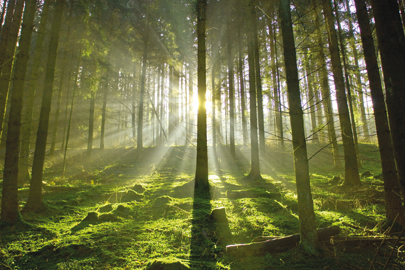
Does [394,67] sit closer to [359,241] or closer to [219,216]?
[359,241]

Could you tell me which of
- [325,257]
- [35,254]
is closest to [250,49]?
[325,257]

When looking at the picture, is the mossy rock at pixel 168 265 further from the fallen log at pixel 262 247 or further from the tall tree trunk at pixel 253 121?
the tall tree trunk at pixel 253 121

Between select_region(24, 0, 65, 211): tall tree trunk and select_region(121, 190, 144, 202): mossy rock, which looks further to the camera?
select_region(121, 190, 144, 202): mossy rock

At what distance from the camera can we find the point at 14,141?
4.23 m

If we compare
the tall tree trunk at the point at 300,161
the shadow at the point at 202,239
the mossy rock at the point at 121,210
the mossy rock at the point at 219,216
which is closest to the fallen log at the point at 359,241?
the tall tree trunk at the point at 300,161

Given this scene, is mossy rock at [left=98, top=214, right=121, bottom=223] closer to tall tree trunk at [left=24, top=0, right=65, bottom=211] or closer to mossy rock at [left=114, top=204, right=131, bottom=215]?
mossy rock at [left=114, top=204, right=131, bottom=215]

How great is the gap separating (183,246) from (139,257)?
0.76 metres

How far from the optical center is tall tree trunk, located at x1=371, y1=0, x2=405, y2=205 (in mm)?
2625

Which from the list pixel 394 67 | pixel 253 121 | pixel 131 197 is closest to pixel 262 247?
pixel 394 67

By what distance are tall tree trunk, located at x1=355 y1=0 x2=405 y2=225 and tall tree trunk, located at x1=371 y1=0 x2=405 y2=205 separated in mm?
1726

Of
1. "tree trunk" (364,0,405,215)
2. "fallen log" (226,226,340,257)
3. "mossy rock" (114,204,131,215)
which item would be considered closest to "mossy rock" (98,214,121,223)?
"mossy rock" (114,204,131,215)

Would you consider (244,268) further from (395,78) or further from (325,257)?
(395,78)

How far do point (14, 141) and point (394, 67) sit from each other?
7.19 m

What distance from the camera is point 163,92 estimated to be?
947 inches
